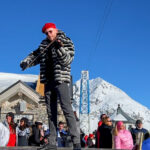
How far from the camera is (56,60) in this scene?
17.3 feet

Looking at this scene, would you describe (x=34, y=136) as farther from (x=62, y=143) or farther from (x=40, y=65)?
(x=40, y=65)

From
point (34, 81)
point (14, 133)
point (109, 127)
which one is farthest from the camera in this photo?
point (34, 81)

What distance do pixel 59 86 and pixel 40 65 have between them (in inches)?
22.5

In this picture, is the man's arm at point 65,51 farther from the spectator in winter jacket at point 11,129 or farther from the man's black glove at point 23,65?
the spectator in winter jacket at point 11,129

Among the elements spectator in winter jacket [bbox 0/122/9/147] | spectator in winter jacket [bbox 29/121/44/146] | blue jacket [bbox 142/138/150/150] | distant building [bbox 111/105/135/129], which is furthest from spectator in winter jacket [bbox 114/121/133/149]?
distant building [bbox 111/105/135/129]

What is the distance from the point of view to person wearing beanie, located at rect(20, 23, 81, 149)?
17.0ft

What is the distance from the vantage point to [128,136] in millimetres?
8047

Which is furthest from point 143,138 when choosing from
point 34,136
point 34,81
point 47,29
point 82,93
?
point 82,93

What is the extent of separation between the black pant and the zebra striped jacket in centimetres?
12

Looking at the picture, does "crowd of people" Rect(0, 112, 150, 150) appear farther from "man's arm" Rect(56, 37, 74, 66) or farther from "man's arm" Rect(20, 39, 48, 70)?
"man's arm" Rect(56, 37, 74, 66)

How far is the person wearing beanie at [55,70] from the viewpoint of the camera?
5191 mm

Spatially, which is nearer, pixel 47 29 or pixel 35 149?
pixel 35 149

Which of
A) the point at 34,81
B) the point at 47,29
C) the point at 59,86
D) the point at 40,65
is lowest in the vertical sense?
the point at 59,86

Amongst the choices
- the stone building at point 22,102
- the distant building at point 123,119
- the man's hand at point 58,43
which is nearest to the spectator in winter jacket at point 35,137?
the man's hand at point 58,43
